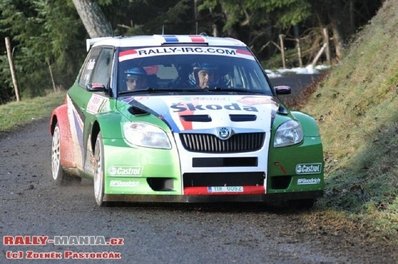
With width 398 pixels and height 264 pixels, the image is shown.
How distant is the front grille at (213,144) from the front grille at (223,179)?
0.21 m

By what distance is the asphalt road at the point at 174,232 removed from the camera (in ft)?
23.7

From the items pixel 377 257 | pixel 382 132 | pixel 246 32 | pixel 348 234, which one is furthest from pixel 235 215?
pixel 246 32

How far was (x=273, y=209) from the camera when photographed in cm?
948

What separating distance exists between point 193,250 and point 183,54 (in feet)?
11.5

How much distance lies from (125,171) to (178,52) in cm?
206

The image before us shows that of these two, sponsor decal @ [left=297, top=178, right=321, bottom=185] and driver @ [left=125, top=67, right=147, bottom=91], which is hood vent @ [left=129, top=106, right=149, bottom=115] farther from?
sponsor decal @ [left=297, top=178, right=321, bottom=185]

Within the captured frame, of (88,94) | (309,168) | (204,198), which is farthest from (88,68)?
(309,168)

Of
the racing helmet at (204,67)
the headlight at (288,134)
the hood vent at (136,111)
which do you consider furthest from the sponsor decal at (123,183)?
the racing helmet at (204,67)

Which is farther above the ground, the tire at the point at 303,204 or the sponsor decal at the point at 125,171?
the sponsor decal at the point at 125,171

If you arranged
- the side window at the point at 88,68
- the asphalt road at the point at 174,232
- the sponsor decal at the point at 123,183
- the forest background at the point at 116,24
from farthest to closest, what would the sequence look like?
the forest background at the point at 116,24 < the side window at the point at 88,68 < the sponsor decal at the point at 123,183 < the asphalt road at the point at 174,232

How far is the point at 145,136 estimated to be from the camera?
891 centimetres

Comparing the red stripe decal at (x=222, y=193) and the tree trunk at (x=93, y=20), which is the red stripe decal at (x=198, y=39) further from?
the tree trunk at (x=93, y=20)

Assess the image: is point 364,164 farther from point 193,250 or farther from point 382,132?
point 193,250

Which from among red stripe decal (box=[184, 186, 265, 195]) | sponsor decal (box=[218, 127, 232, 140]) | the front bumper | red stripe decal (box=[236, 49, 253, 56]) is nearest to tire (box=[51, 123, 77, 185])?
red stripe decal (box=[236, 49, 253, 56])
